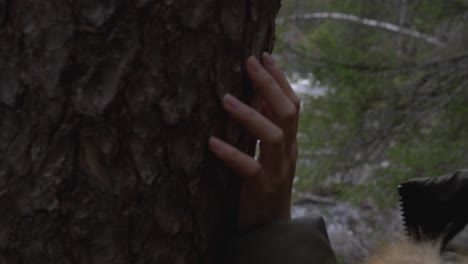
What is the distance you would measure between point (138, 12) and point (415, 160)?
9.47 ft

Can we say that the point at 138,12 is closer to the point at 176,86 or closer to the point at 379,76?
the point at 176,86

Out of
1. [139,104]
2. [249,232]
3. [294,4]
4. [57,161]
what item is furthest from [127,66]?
[294,4]

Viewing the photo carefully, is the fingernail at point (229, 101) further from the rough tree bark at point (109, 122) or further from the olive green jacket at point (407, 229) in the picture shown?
the olive green jacket at point (407, 229)

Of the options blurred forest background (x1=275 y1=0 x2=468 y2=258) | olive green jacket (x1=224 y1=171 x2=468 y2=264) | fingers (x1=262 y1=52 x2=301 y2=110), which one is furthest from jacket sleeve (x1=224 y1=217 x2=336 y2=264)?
blurred forest background (x1=275 y1=0 x2=468 y2=258)

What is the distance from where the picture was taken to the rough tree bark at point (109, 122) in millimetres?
947

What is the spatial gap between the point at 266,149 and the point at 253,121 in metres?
0.06

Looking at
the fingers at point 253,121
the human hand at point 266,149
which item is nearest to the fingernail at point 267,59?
the human hand at point 266,149

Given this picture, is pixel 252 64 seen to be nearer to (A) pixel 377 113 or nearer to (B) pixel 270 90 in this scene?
(B) pixel 270 90

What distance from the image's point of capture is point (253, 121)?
1.13 m

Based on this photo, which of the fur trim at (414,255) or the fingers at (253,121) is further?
the fur trim at (414,255)

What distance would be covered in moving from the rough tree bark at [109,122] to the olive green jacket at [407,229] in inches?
→ 4.5

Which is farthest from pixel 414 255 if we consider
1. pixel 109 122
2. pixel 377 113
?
pixel 377 113

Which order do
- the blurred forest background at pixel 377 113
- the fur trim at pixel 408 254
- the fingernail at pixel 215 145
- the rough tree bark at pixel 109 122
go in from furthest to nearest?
the blurred forest background at pixel 377 113 → the fur trim at pixel 408 254 → the fingernail at pixel 215 145 → the rough tree bark at pixel 109 122

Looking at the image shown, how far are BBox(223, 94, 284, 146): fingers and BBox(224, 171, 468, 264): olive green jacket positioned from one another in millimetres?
166
